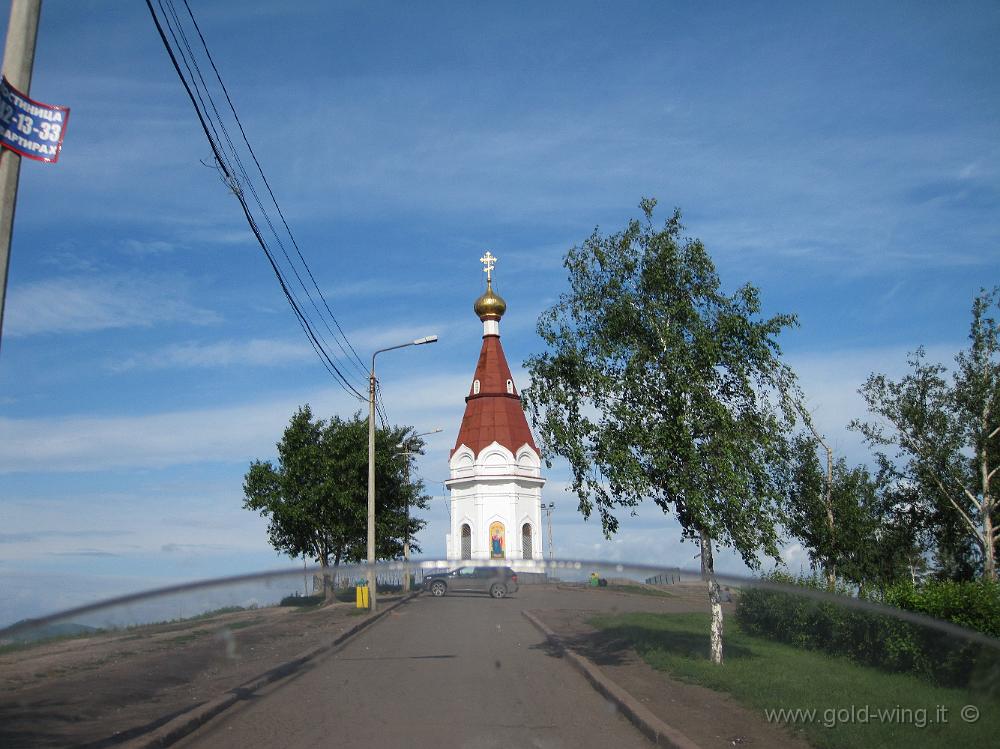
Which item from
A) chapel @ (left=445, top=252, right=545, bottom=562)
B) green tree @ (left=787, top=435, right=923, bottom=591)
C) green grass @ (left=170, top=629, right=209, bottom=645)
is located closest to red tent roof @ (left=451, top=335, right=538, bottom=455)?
chapel @ (left=445, top=252, right=545, bottom=562)

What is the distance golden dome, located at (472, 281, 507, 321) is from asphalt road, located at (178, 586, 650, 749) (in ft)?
156

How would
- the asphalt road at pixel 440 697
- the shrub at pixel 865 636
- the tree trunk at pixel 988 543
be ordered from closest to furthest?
the shrub at pixel 865 636 → the asphalt road at pixel 440 697 → the tree trunk at pixel 988 543

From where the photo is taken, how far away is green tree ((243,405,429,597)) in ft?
118

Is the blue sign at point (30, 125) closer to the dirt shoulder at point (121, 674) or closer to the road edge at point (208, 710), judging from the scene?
the dirt shoulder at point (121, 674)

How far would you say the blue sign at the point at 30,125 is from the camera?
6066 mm

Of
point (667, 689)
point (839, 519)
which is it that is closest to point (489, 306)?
point (839, 519)

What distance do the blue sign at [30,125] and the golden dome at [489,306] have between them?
170 ft

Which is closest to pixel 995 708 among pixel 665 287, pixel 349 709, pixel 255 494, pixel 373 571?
pixel 373 571

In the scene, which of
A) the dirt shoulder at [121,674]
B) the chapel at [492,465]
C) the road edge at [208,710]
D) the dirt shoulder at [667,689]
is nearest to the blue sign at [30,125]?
the dirt shoulder at [121,674]

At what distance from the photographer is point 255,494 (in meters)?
37.8

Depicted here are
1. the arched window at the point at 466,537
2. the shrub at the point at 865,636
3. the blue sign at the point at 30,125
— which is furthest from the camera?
the arched window at the point at 466,537

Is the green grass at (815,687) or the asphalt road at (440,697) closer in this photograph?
the green grass at (815,687)

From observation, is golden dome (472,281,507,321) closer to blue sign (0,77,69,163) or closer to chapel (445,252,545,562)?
chapel (445,252,545,562)

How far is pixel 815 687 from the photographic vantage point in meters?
6.82
